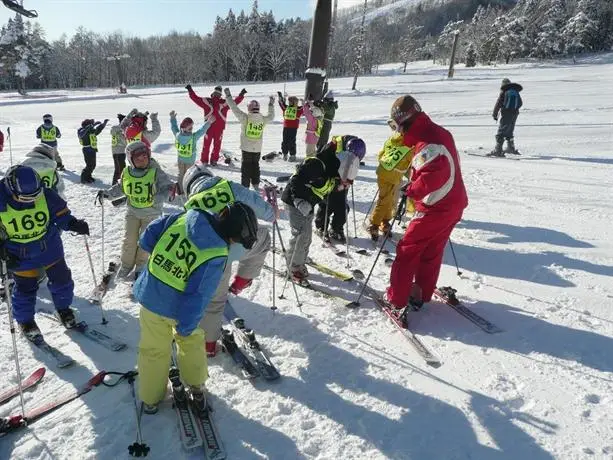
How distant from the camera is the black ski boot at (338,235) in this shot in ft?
21.8

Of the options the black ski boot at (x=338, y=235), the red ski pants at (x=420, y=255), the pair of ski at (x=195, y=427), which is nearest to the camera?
the pair of ski at (x=195, y=427)

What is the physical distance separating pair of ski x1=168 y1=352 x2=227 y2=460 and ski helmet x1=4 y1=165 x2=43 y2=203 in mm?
2046

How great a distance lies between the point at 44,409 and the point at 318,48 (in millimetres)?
10141

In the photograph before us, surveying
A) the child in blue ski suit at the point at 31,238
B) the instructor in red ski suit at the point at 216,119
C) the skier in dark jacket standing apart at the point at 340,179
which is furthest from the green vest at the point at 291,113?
the child in blue ski suit at the point at 31,238

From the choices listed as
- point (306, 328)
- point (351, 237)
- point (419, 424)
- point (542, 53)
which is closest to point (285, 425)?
point (419, 424)

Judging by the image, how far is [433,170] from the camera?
4.02 m

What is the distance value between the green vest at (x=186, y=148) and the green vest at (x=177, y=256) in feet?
21.3

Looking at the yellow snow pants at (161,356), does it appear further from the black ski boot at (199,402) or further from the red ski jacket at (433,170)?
the red ski jacket at (433,170)

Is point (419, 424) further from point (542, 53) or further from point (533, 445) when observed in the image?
point (542, 53)

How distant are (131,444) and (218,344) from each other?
1.23 m

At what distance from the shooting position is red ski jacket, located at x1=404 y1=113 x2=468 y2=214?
13.2 ft

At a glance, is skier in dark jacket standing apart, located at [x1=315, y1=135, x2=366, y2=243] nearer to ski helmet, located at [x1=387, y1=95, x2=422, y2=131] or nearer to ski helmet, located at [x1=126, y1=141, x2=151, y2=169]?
ski helmet, located at [x1=387, y1=95, x2=422, y2=131]

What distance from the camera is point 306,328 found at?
433 centimetres

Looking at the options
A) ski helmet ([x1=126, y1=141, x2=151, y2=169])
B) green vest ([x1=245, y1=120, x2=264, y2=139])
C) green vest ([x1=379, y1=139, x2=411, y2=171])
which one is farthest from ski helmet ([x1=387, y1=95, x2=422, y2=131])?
green vest ([x1=245, y1=120, x2=264, y2=139])
